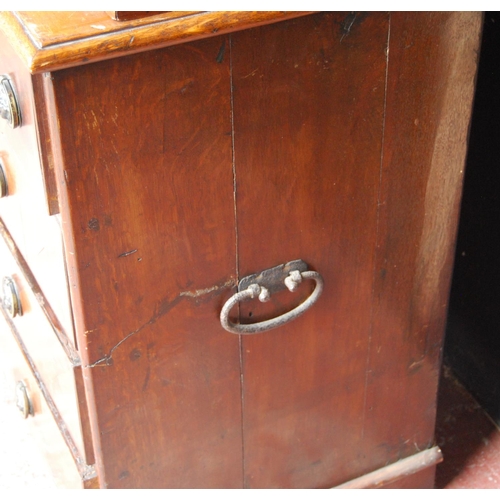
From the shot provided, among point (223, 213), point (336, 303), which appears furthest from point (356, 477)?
point (223, 213)

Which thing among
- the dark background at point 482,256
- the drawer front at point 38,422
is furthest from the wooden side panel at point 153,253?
the dark background at point 482,256

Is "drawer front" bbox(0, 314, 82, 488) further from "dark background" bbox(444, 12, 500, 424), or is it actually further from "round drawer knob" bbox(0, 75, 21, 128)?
"dark background" bbox(444, 12, 500, 424)

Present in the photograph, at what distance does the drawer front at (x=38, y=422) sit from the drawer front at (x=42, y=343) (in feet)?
0.20

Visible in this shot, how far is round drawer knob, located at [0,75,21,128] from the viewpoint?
40.3 inches

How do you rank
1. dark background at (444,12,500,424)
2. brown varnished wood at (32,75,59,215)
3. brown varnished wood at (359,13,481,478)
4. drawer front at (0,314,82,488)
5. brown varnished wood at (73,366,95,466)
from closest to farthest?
brown varnished wood at (32,75,59,215) < brown varnished wood at (359,13,481,478) < brown varnished wood at (73,366,95,466) < drawer front at (0,314,82,488) < dark background at (444,12,500,424)

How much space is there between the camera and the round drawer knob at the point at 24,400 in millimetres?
1643

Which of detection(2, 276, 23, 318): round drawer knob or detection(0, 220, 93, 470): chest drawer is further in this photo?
detection(2, 276, 23, 318): round drawer knob

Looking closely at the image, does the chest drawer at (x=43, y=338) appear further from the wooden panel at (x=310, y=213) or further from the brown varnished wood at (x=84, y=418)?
the wooden panel at (x=310, y=213)

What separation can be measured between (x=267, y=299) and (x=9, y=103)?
0.44 m

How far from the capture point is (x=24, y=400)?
5.39ft

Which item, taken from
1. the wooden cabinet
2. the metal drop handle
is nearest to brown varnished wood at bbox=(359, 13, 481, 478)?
the wooden cabinet

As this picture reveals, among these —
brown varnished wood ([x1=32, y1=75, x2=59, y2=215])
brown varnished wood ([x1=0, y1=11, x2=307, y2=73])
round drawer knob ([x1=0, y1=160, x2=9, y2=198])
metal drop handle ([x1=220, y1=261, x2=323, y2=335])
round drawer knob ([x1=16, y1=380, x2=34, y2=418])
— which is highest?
brown varnished wood ([x1=0, y1=11, x2=307, y2=73])

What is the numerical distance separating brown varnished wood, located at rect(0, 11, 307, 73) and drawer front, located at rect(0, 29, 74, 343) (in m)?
0.09

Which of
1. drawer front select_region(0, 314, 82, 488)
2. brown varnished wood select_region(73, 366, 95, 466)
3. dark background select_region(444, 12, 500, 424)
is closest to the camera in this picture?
brown varnished wood select_region(73, 366, 95, 466)
